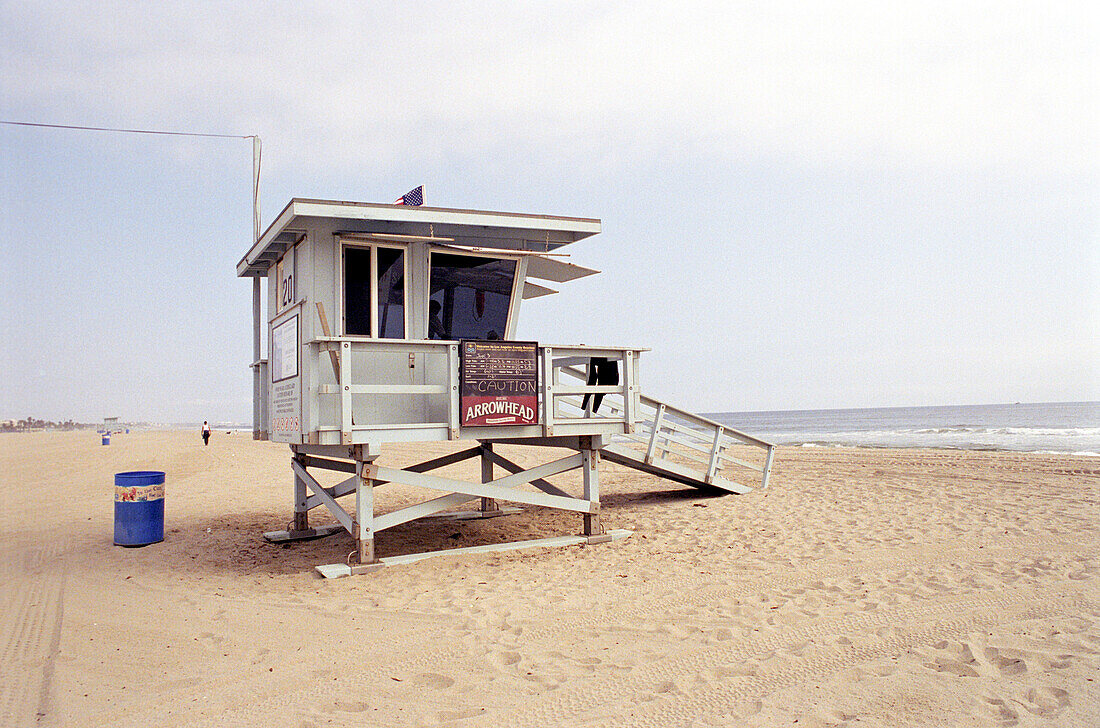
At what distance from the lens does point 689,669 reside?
4.71 m

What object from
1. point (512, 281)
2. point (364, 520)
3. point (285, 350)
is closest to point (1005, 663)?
point (364, 520)

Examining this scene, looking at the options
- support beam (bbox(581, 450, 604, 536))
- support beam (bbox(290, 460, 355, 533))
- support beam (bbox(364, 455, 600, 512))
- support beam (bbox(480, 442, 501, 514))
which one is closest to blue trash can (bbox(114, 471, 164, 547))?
support beam (bbox(290, 460, 355, 533))

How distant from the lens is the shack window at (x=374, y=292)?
8.44m

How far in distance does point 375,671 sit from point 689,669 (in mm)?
2045

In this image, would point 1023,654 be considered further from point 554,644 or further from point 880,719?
point 554,644

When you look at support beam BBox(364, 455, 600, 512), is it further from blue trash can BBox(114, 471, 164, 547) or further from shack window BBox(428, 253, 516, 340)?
blue trash can BBox(114, 471, 164, 547)

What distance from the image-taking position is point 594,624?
573cm

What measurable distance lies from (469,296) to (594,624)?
4.62m

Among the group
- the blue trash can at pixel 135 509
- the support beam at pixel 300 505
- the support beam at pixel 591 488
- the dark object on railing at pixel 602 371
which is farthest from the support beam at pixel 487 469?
the blue trash can at pixel 135 509

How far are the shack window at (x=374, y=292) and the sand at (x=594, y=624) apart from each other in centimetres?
275

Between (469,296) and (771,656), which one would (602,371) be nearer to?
(469,296)

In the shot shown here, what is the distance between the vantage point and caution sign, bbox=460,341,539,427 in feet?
26.6

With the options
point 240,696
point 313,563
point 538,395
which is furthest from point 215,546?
point 240,696

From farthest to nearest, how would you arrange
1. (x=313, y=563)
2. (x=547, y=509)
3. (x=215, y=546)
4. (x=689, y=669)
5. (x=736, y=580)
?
(x=547, y=509) → (x=215, y=546) → (x=313, y=563) → (x=736, y=580) → (x=689, y=669)
